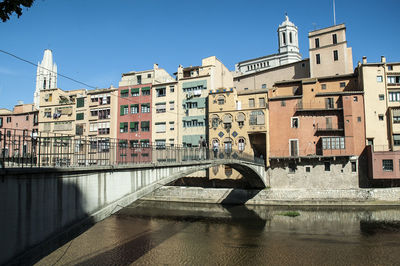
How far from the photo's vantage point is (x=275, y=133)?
4441cm

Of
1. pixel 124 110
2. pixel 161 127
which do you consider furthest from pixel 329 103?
pixel 124 110

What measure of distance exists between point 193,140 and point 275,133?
1243 cm

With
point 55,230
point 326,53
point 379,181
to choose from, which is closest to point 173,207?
point 379,181

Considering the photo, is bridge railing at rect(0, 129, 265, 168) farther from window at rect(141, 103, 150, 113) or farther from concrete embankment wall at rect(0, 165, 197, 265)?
window at rect(141, 103, 150, 113)

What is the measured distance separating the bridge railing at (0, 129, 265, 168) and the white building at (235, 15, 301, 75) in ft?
228

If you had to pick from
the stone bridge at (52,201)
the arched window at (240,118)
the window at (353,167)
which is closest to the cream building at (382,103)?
the window at (353,167)

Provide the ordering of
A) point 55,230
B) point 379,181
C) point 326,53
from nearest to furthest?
point 55,230, point 379,181, point 326,53

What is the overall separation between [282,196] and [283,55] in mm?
60323

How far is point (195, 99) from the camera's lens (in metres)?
48.3

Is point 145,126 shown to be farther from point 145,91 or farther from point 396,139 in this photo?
point 396,139

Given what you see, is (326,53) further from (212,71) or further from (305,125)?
(212,71)

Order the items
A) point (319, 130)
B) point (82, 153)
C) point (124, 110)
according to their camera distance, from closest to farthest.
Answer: point (82, 153)
point (319, 130)
point (124, 110)

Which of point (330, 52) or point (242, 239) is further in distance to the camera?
point (330, 52)

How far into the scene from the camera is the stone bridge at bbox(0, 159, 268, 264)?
31.6ft
